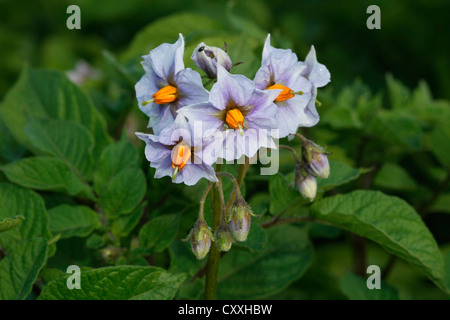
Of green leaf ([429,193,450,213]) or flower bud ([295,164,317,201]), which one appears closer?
flower bud ([295,164,317,201])

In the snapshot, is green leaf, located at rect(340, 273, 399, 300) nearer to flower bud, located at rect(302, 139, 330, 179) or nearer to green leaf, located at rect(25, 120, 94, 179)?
flower bud, located at rect(302, 139, 330, 179)

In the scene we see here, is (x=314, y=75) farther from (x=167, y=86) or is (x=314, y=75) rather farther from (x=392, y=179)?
(x=392, y=179)

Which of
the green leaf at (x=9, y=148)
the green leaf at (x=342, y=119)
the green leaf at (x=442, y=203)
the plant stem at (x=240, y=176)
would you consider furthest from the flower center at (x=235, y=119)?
the green leaf at (x=442, y=203)

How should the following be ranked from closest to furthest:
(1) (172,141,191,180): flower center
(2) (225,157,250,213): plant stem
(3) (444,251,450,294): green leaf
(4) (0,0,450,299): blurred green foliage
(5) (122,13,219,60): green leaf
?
(1) (172,141,191,180): flower center
(2) (225,157,250,213): plant stem
(4) (0,0,450,299): blurred green foliage
(3) (444,251,450,294): green leaf
(5) (122,13,219,60): green leaf

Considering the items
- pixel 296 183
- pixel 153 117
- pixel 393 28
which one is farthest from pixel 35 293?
pixel 393 28

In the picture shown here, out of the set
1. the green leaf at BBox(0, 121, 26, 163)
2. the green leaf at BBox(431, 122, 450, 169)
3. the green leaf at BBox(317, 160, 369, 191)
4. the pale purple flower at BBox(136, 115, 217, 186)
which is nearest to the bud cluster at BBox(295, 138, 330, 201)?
the green leaf at BBox(317, 160, 369, 191)

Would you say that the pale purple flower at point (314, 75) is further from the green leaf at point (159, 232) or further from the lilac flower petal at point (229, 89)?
the green leaf at point (159, 232)

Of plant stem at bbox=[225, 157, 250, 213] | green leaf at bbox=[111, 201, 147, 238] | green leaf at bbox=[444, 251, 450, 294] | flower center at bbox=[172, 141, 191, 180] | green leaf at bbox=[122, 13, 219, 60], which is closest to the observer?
flower center at bbox=[172, 141, 191, 180]
